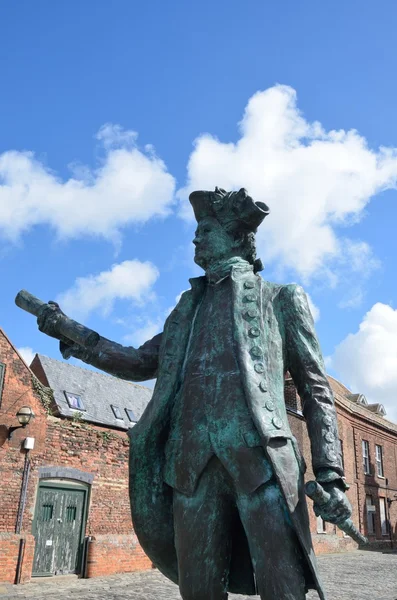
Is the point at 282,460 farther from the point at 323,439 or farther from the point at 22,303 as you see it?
the point at 22,303

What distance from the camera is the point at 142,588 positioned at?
12617 millimetres

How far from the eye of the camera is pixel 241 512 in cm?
225

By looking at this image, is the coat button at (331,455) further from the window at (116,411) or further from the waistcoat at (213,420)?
the window at (116,411)

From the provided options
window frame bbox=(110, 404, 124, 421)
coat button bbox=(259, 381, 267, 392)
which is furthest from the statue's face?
window frame bbox=(110, 404, 124, 421)

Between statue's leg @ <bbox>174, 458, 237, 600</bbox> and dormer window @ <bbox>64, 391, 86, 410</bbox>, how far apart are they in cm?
1869

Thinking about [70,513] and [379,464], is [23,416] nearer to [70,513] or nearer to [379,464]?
[70,513]

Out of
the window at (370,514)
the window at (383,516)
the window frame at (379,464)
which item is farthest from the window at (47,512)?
the window frame at (379,464)

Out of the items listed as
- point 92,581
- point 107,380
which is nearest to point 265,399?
point 92,581

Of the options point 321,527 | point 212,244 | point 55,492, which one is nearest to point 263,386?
point 212,244

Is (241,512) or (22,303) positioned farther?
(22,303)

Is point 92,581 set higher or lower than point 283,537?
lower

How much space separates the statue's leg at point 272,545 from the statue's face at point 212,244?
1.13 m

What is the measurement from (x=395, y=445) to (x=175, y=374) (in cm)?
3546

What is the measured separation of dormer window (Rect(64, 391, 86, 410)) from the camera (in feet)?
67.3
